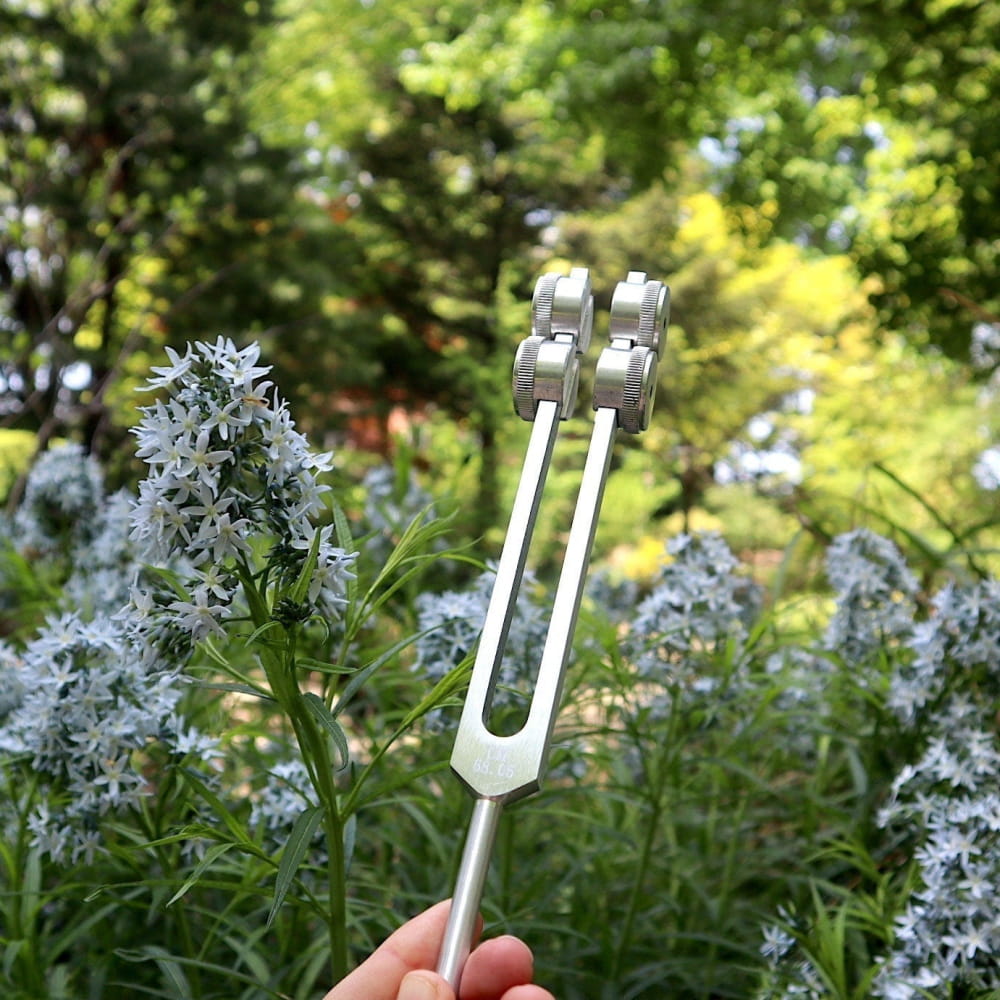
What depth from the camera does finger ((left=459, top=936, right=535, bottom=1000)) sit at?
92 cm

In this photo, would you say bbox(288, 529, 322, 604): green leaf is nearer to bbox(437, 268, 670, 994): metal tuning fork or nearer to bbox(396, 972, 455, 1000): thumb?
bbox(437, 268, 670, 994): metal tuning fork

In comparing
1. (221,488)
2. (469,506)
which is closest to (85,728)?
(221,488)

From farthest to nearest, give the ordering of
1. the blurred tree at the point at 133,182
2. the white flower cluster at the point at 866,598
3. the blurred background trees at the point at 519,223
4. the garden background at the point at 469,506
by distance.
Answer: the blurred tree at the point at 133,182, the blurred background trees at the point at 519,223, the white flower cluster at the point at 866,598, the garden background at the point at 469,506

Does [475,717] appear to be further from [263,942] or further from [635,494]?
[635,494]

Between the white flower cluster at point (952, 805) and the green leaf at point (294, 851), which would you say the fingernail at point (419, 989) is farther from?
the white flower cluster at point (952, 805)

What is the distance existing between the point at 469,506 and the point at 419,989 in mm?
5634

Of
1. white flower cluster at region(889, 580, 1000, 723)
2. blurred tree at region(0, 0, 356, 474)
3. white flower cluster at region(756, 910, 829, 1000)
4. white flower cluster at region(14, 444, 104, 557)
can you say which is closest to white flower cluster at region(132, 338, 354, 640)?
white flower cluster at region(756, 910, 829, 1000)

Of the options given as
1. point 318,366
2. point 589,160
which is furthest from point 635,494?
point 589,160

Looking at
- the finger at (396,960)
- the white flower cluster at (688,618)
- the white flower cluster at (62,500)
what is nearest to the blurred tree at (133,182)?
the white flower cluster at (62,500)

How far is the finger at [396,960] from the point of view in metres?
0.97

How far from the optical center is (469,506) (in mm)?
6383

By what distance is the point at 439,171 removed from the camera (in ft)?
40.2

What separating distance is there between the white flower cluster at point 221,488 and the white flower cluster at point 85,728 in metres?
0.34

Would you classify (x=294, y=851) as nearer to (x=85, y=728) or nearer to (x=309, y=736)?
(x=309, y=736)
